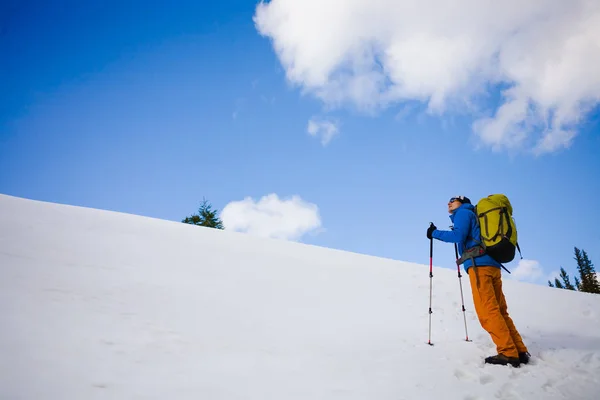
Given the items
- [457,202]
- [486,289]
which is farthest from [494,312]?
[457,202]

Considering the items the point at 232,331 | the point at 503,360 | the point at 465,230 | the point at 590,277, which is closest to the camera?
the point at 503,360

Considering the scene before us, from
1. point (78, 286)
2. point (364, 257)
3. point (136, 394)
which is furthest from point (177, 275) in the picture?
point (364, 257)

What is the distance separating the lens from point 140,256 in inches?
287

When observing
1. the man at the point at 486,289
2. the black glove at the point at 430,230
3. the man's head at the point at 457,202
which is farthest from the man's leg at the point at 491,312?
the man's head at the point at 457,202

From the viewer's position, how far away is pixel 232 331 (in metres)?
4.20

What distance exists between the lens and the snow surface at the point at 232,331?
2719mm

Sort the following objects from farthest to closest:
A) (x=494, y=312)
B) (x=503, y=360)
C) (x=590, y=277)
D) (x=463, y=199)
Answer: (x=590, y=277), (x=463, y=199), (x=494, y=312), (x=503, y=360)

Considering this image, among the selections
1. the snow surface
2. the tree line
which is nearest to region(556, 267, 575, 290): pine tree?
the tree line

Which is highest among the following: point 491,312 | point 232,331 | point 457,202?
point 457,202

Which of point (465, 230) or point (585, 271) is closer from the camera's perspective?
point (465, 230)

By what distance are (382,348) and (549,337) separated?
11.4ft

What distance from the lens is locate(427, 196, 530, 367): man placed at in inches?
150

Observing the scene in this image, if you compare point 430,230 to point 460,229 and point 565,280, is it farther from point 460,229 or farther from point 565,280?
point 565,280

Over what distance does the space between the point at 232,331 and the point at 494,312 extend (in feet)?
11.3
